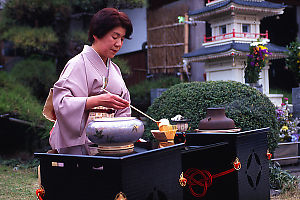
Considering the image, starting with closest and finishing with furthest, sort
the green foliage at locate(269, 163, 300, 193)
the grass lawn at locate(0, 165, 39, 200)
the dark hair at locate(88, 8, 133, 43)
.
Result: the dark hair at locate(88, 8, 133, 43)
the green foliage at locate(269, 163, 300, 193)
the grass lawn at locate(0, 165, 39, 200)

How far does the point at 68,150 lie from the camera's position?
2.28 m

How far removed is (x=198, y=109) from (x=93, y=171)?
3732 millimetres

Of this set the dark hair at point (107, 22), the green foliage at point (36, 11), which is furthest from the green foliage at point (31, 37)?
the dark hair at point (107, 22)

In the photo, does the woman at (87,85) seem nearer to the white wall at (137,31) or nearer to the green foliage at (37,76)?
the green foliage at (37,76)

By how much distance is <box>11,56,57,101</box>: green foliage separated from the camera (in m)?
9.11

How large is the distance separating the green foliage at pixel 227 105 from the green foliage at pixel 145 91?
5.35 meters

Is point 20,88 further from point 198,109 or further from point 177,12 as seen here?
point 177,12

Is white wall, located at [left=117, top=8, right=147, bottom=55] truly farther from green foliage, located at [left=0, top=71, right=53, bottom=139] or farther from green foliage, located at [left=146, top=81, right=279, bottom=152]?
green foliage, located at [left=146, top=81, right=279, bottom=152]

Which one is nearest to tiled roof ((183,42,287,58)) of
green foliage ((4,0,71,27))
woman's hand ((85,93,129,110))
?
green foliage ((4,0,71,27))

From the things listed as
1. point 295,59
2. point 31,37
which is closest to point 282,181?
point 295,59

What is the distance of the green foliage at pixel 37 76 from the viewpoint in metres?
9.11

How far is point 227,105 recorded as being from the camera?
5.36 metres

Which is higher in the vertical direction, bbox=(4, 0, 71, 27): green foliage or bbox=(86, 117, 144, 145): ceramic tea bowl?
bbox=(4, 0, 71, 27): green foliage

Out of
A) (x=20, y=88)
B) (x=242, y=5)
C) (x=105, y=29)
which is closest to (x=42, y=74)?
(x=20, y=88)
